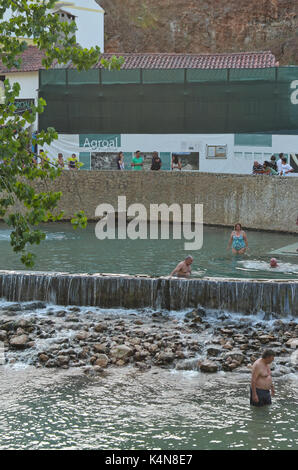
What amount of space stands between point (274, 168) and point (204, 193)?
10.3ft

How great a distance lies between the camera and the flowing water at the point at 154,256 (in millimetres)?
20922

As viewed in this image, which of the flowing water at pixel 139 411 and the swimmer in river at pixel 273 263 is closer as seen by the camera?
the flowing water at pixel 139 411

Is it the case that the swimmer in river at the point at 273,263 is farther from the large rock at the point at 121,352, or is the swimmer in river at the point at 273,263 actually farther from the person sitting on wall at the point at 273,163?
the person sitting on wall at the point at 273,163

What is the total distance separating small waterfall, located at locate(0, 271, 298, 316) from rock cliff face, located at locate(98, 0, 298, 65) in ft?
132

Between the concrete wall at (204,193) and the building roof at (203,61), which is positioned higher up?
the building roof at (203,61)

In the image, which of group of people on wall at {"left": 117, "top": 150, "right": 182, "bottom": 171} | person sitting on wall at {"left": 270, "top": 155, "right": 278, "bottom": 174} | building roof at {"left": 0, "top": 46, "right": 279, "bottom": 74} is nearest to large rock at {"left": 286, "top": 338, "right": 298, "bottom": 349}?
person sitting on wall at {"left": 270, "top": 155, "right": 278, "bottom": 174}

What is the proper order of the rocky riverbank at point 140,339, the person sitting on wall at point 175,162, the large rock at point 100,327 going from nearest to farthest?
the rocky riverbank at point 140,339 → the large rock at point 100,327 → the person sitting on wall at point 175,162

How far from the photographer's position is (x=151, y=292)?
58.6ft

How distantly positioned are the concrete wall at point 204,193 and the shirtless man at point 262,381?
1505 cm

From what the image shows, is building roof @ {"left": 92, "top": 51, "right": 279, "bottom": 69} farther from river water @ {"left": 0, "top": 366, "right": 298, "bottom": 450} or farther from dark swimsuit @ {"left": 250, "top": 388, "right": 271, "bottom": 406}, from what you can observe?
dark swimsuit @ {"left": 250, "top": 388, "right": 271, "bottom": 406}

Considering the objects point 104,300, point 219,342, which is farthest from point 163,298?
point 219,342

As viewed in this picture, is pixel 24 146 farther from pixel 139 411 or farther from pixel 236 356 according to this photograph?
pixel 236 356

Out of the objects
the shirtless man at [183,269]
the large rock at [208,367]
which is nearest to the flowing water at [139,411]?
the large rock at [208,367]

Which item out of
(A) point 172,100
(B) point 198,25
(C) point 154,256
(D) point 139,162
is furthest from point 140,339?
(B) point 198,25
